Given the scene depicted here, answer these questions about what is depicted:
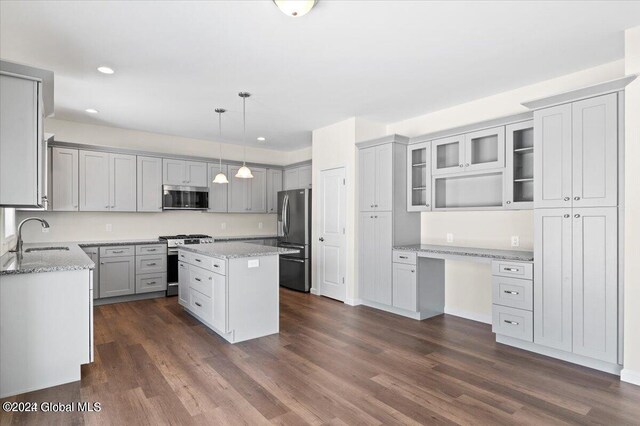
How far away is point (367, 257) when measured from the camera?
498 cm

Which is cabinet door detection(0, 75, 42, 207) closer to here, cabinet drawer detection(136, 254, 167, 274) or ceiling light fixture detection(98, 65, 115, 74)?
ceiling light fixture detection(98, 65, 115, 74)

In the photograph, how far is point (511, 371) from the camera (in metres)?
2.93

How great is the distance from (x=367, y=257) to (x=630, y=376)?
2.91m

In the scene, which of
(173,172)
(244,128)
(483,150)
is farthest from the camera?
(173,172)

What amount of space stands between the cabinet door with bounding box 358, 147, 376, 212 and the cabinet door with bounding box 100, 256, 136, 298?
3517mm

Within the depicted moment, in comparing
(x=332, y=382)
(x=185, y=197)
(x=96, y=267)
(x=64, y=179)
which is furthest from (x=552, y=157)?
(x=64, y=179)

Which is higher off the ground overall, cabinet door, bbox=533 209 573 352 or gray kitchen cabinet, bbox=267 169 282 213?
gray kitchen cabinet, bbox=267 169 282 213

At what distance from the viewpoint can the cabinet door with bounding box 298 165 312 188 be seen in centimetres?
654

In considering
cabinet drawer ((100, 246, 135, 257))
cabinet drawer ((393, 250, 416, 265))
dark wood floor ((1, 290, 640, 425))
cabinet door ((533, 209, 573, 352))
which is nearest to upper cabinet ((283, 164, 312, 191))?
cabinet drawer ((393, 250, 416, 265))

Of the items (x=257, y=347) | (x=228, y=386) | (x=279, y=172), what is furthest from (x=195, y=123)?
(x=228, y=386)

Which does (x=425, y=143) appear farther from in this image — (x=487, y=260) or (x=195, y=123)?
(x=195, y=123)

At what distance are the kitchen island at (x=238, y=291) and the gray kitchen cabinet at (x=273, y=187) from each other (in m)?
3.06

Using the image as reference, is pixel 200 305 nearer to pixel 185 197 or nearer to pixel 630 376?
pixel 185 197

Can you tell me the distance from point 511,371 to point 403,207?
93.6 inches
